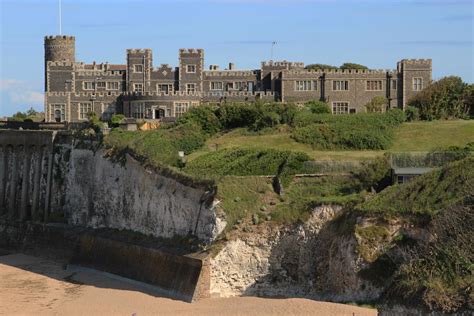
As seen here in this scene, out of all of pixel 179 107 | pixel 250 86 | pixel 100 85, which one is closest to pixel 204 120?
pixel 179 107

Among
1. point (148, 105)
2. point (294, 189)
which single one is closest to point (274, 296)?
point (294, 189)

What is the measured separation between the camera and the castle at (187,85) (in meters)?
87.8

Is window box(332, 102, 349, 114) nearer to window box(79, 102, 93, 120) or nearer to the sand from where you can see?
window box(79, 102, 93, 120)

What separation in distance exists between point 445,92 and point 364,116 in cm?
1373

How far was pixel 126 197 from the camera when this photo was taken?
55.4 metres

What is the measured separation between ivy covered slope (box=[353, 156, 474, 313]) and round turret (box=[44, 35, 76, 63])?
60.6m

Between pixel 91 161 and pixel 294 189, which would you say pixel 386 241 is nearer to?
pixel 294 189

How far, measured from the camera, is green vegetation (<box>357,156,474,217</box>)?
132ft

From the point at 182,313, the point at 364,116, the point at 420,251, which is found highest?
the point at 364,116

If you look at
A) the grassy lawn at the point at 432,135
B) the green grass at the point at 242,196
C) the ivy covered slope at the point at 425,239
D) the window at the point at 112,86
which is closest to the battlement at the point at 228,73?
the window at the point at 112,86

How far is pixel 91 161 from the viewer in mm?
61031

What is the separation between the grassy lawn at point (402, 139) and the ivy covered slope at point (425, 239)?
1341cm

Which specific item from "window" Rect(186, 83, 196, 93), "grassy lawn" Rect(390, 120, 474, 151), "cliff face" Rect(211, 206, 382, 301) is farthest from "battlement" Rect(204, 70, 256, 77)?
"cliff face" Rect(211, 206, 382, 301)

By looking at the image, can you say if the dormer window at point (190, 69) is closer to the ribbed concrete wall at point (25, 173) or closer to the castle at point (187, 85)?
the castle at point (187, 85)
